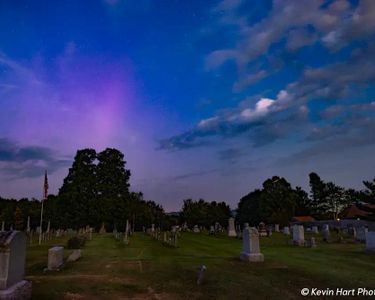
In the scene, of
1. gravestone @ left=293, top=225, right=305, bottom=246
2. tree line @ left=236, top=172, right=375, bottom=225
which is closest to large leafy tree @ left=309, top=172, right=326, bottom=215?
tree line @ left=236, top=172, right=375, bottom=225

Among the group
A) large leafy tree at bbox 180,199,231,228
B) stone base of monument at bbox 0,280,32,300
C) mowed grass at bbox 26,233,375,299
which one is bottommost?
mowed grass at bbox 26,233,375,299

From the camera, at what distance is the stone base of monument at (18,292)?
26.7ft

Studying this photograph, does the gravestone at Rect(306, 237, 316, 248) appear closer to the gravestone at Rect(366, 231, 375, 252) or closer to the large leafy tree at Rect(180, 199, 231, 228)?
the gravestone at Rect(366, 231, 375, 252)

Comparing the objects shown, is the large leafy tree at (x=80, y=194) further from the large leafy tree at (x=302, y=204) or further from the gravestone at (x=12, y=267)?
the gravestone at (x=12, y=267)

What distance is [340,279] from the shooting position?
39.9 feet

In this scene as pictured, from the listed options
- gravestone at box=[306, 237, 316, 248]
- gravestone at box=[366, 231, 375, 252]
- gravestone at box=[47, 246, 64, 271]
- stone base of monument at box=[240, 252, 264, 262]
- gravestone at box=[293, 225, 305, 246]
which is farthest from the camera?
gravestone at box=[293, 225, 305, 246]

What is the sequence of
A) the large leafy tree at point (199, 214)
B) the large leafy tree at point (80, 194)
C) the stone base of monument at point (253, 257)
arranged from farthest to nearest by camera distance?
the large leafy tree at point (199, 214)
the large leafy tree at point (80, 194)
the stone base of monument at point (253, 257)

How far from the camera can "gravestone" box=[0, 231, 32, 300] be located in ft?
27.2

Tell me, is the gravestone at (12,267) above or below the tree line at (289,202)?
below

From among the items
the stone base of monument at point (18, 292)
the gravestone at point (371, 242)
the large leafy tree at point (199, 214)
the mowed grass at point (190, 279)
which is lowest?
the mowed grass at point (190, 279)

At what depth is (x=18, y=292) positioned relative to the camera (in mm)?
8594

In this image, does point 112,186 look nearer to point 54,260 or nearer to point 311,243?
point 311,243

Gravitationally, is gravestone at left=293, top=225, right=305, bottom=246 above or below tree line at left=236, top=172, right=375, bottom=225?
below

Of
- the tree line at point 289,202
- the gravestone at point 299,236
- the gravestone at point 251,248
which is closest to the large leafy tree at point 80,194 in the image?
the tree line at point 289,202
